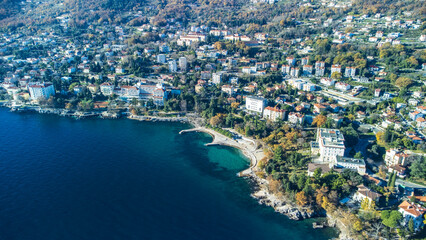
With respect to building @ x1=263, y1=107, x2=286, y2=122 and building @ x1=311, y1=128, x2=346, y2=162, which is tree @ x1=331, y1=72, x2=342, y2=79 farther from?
building @ x1=311, y1=128, x2=346, y2=162

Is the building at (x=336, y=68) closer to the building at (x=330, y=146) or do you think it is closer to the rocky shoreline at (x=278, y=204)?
the building at (x=330, y=146)

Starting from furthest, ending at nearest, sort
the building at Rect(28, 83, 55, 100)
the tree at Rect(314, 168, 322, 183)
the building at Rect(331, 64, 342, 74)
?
the building at Rect(331, 64, 342, 74) < the building at Rect(28, 83, 55, 100) < the tree at Rect(314, 168, 322, 183)

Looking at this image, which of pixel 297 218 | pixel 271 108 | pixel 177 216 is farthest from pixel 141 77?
pixel 297 218

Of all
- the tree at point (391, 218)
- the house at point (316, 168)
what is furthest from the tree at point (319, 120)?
the tree at point (391, 218)

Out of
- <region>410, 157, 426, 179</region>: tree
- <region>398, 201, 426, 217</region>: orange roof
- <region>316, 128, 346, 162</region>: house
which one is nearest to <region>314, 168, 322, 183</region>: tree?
<region>316, 128, 346, 162</region>: house

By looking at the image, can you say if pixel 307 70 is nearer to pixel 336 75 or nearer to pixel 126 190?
pixel 336 75
